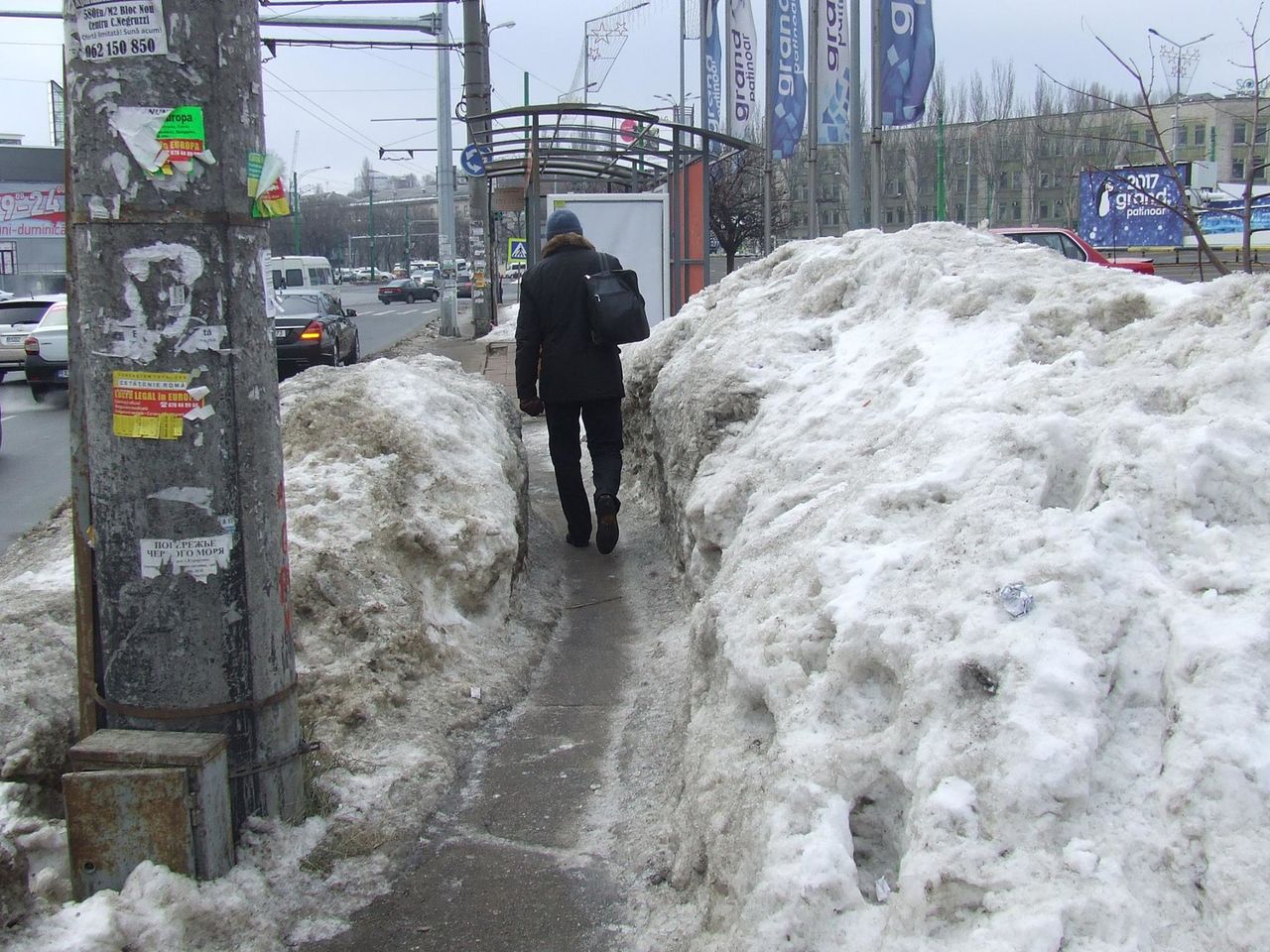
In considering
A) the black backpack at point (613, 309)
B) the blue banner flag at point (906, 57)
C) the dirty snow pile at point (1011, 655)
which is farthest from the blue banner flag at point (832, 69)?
the dirty snow pile at point (1011, 655)

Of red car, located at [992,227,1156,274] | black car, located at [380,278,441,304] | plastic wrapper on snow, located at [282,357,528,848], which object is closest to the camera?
plastic wrapper on snow, located at [282,357,528,848]

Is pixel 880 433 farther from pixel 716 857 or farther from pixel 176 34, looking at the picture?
pixel 176 34

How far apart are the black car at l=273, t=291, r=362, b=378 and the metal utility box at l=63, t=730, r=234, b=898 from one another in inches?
624

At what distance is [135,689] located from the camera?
308cm

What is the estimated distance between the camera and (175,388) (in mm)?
2982

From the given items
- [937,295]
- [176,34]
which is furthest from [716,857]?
[937,295]

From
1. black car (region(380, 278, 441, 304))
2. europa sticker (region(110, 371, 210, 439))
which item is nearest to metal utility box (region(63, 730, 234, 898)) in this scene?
europa sticker (region(110, 371, 210, 439))

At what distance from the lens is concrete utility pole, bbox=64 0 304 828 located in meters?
2.92

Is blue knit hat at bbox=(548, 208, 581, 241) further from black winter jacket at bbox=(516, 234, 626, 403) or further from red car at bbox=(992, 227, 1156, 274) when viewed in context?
red car at bbox=(992, 227, 1156, 274)

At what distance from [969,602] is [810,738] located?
0.48 m

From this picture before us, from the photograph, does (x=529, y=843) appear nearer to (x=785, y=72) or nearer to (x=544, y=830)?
(x=544, y=830)

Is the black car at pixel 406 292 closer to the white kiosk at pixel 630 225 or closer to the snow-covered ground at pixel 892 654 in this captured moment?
the white kiosk at pixel 630 225

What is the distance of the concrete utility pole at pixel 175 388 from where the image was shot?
2916mm

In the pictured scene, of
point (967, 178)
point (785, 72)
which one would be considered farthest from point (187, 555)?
point (967, 178)
